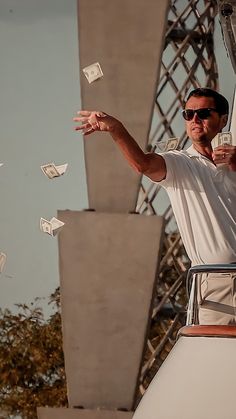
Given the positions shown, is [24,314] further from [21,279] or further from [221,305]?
[221,305]

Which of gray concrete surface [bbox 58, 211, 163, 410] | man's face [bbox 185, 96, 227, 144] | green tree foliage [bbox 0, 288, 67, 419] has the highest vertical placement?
man's face [bbox 185, 96, 227, 144]

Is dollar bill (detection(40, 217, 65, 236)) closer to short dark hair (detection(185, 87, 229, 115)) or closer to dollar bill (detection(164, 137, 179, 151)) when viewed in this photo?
dollar bill (detection(164, 137, 179, 151))

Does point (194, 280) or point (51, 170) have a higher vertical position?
point (194, 280)

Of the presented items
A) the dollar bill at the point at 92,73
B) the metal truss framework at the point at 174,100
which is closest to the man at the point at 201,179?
the dollar bill at the point at 92,73

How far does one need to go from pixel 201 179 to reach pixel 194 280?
11.3 inches

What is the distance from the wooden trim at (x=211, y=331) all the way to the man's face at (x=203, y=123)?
0.51 meters

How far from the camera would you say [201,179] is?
211 cm

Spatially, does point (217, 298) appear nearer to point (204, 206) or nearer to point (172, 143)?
point (204, 206)

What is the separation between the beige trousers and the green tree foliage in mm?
6159

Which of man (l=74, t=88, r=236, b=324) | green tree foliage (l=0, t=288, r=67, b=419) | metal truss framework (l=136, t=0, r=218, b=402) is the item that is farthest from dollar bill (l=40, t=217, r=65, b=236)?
green tree foliage (l=0, t=288, r=67, b=419)

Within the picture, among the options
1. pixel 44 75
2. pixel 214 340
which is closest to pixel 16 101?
pixel 44 75

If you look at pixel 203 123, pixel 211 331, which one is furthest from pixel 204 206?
pixel 211 331

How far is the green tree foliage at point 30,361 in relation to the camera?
8.17 meters

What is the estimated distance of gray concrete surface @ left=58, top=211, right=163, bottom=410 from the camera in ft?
16.5
